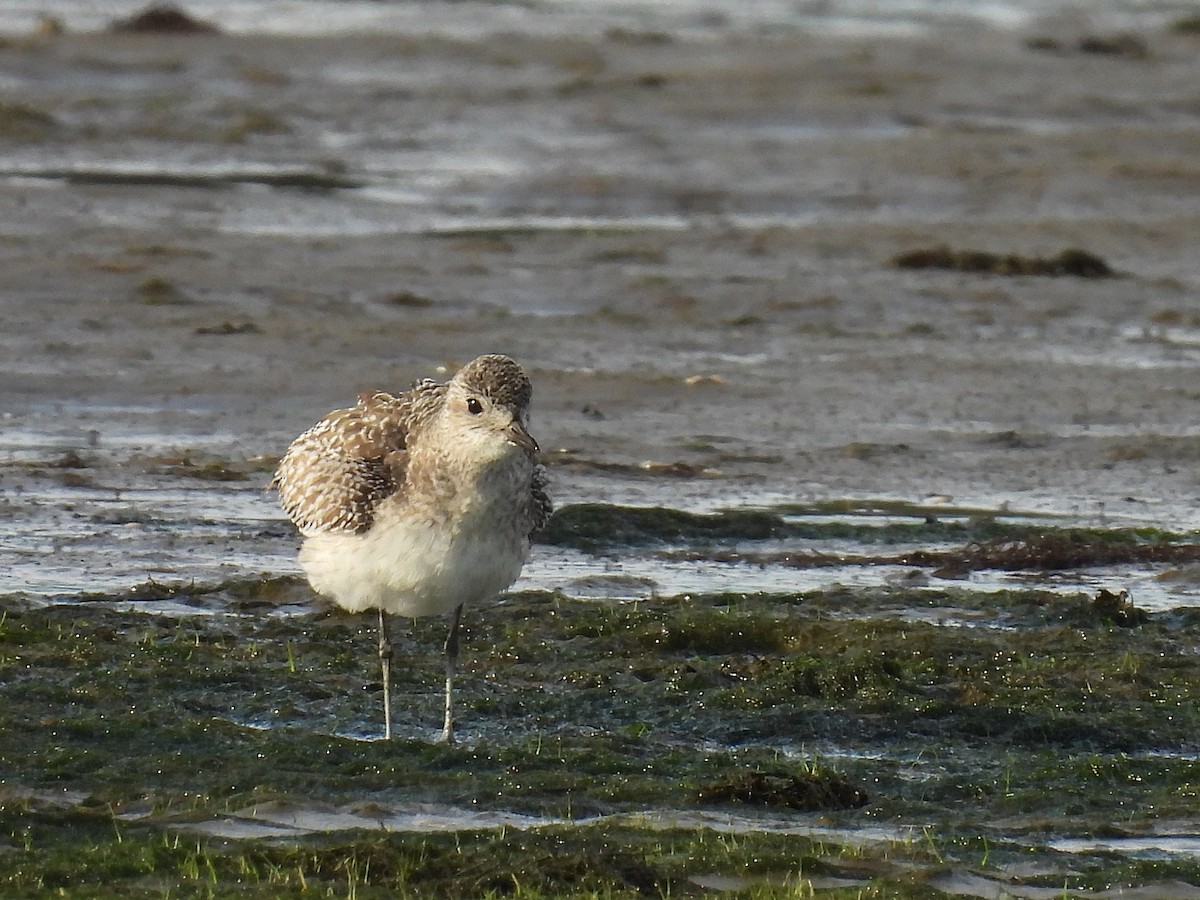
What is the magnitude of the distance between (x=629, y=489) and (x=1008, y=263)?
25.0 feet

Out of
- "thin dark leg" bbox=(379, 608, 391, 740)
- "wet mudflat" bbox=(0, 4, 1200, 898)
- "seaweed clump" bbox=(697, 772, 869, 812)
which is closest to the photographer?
"wet mudflat" bbox=(0, 4, 1200, 898)

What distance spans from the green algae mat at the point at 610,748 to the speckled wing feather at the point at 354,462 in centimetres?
65

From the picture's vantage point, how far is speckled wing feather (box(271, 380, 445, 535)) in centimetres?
827

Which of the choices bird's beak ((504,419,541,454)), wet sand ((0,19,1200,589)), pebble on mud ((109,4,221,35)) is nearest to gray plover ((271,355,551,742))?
bird's beak ((504,419,541,454))

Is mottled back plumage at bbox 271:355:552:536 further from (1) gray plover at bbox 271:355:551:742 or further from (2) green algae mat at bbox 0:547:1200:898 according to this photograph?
(2) green algae mat at bbox 0:547:1200:898

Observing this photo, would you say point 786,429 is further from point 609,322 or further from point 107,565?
point 107,565

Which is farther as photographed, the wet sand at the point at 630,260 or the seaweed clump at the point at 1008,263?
the seaweed clump at the point at 1008,263

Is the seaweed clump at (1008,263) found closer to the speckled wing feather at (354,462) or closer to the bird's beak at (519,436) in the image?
the speckled wing feather at (354,462)

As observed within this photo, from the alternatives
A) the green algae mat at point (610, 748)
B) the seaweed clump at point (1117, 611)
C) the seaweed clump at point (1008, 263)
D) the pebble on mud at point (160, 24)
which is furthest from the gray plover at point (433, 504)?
the pebble on mud at point (160, 24)

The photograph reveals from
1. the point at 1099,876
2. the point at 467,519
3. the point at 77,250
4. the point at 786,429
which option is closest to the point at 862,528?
the point at 786,429

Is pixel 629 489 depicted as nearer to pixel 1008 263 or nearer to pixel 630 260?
pixel 630 260

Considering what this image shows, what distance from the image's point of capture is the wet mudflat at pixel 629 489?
7191 millimetres

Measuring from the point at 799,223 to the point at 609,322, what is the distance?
508 cm

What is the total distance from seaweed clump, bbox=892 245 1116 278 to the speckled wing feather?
11037 mm
